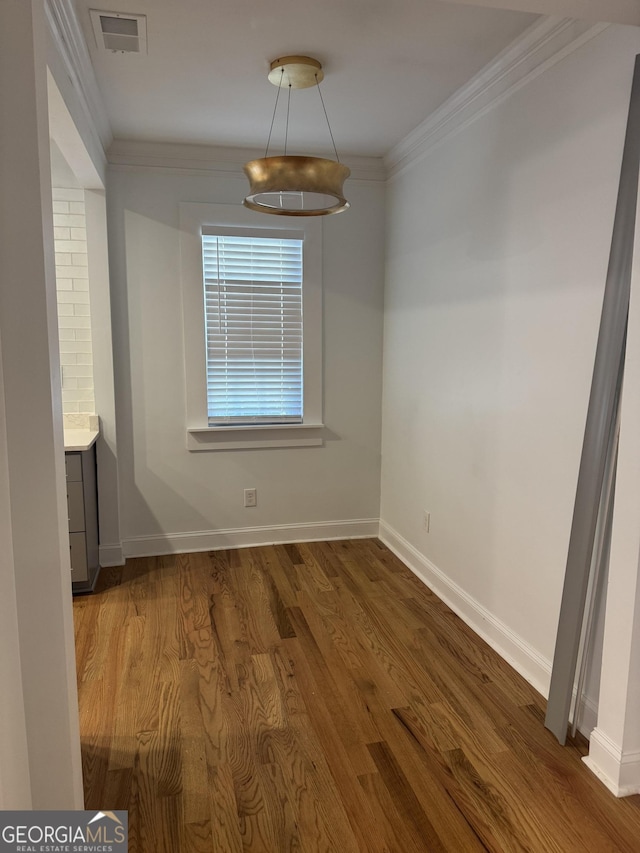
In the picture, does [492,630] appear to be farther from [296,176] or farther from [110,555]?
[110,555]

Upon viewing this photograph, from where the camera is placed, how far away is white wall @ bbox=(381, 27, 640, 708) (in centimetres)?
211

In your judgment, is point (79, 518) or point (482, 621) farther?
point (79, 518)

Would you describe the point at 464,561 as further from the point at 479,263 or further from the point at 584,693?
the point at 479,263

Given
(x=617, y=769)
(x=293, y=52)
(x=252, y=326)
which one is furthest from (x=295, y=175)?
(x=617, y=769)

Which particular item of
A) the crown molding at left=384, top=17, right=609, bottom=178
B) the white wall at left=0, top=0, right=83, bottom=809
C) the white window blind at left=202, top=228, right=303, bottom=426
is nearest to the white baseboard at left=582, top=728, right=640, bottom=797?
the white wall at left=0, top=0, right=83, bottom=809

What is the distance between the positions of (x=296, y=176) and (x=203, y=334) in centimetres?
175

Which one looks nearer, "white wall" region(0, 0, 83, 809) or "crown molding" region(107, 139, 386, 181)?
"white wall" region(0, 0, 83, 809)

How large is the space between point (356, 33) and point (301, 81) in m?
0.45

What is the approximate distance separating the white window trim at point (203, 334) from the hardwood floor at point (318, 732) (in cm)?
108

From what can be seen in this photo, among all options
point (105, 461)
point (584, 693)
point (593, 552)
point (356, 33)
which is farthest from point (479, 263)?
point (105, 461)

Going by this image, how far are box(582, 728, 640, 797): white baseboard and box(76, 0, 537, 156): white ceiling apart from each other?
8.35ft

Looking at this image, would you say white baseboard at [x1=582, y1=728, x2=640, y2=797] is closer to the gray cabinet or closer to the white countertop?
the gray cabinet

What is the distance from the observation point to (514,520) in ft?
8.55

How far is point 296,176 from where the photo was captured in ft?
7.32
